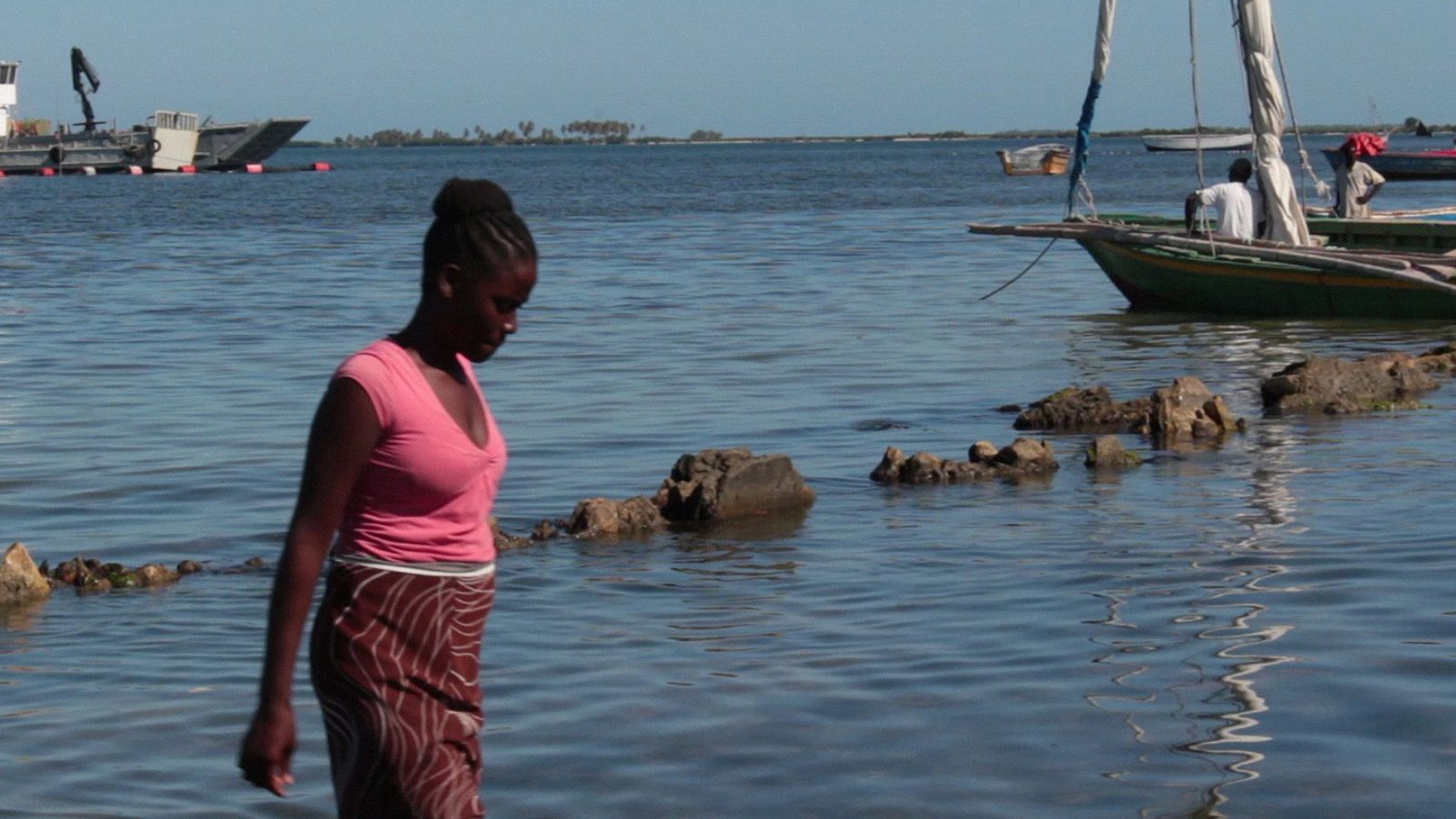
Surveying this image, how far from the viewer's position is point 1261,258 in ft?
65.3

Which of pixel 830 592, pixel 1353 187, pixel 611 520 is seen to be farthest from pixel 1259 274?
pixel 830 592

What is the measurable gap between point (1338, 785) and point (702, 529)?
15.8 ft

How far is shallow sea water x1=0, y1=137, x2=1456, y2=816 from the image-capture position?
5.59 m

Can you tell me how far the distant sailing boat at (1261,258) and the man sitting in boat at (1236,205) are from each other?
0.58ft

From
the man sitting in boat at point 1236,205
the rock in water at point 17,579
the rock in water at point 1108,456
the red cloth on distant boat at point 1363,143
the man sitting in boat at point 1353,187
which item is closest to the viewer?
the rock in water at point 17,579

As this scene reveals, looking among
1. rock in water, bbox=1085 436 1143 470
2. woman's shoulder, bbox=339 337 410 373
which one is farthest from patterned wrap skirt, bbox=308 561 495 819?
rock in water, bbox=1085 436 1143 470

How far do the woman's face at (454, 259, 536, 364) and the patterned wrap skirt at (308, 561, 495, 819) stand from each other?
1.29ft

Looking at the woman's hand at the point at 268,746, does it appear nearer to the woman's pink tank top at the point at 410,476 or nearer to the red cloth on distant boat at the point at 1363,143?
→ the woman's pink tank top at the point at 410,476

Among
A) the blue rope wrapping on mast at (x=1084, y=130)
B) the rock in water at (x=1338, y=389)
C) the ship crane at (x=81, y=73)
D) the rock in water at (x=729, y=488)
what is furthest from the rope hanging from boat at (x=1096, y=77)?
the ship crane at (x=81, y=73)

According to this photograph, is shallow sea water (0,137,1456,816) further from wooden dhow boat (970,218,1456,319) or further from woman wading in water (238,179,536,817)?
woman wading in water (238,179,536,817)

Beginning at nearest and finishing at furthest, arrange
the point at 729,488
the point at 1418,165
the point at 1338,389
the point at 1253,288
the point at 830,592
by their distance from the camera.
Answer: the point at 830,592 → the point at 729,488 → the point at 1338,389 → the point at 1253,288 → the point at 1418,165

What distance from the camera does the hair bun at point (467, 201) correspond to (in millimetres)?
3373

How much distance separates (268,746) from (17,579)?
18.4 feet

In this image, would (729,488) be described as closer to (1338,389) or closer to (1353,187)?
(1338,389)
